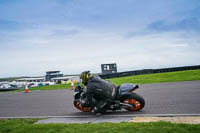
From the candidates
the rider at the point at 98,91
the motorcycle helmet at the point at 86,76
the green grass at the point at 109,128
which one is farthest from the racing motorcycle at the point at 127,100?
the green grass at the point at 109,128

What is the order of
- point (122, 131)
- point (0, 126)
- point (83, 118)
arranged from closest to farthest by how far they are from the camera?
point (122, 131)
point (0, 126)
point (83, 118)

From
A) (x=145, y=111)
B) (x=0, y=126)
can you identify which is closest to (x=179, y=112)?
(x=145, y=111)

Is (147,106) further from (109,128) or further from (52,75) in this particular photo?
(52,75)

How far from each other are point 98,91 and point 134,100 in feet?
3.91

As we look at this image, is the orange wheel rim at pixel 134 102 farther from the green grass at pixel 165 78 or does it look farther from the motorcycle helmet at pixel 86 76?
the green grass at pixel 165 78

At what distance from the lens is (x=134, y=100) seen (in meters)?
7.80

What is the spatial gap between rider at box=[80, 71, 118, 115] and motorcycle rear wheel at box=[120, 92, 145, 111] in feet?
1.13

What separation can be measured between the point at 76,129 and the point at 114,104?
242cm

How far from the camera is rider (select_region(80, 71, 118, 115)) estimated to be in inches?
304

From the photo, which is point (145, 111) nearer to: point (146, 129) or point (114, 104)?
point (114, 104)

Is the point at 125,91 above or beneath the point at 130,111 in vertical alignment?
above

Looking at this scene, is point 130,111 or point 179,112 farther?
point 130,111

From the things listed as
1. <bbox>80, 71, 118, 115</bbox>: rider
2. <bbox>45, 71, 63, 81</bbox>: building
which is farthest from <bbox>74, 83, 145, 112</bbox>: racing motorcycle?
<bbox>45, 71, 63, 81</bbox>: building

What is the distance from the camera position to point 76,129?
5715mm
